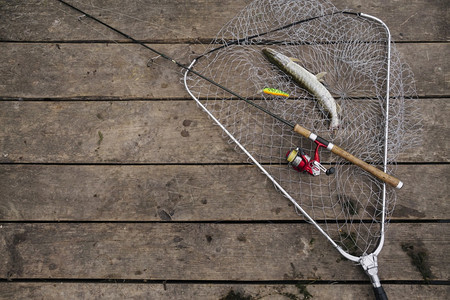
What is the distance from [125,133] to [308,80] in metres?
1.53

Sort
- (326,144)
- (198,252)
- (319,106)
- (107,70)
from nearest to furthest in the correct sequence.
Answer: (326,144)
(198,252)
(319,106)
(107,70)

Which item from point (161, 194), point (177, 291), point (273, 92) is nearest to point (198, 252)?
point (177, 291)

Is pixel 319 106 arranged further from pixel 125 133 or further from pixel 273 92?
pixel 125 133

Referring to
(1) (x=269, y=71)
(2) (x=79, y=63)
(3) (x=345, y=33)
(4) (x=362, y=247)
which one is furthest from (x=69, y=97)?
(4) (x=362, y=247)

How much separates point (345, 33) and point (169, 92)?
1581mm

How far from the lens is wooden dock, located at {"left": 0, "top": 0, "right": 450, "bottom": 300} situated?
6.97 feet

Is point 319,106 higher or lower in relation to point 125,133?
higher

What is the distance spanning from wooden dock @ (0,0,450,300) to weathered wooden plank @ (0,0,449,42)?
0.01 meters

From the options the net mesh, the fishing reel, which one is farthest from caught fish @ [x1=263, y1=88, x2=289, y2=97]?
the fishing reel

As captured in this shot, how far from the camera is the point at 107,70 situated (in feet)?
7.98

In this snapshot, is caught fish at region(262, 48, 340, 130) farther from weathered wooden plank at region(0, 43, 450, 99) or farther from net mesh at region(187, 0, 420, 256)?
weathered wooden plank at region(0, 43, 450, 99)

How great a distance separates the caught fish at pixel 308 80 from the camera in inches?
86.9

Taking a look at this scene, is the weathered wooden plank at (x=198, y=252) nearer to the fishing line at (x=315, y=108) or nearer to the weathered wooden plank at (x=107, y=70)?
the fishing line at (x=315, y=108)

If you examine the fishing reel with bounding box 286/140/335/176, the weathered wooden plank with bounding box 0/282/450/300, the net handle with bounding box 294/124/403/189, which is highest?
the net handle with bounding box 294/124/403/189
